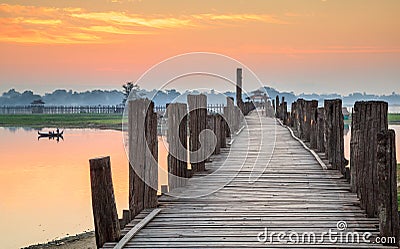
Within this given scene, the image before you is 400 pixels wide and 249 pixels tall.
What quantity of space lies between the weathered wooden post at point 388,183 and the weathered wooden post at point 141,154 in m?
2.96

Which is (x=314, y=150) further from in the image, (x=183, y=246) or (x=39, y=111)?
(x=39, y=111)

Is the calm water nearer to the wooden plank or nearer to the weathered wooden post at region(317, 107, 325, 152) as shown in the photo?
the weathered wooden post at region(317, 107, 325, 152)

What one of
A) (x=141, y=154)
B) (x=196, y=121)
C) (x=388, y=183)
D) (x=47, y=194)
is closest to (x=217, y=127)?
(x=196, y=121)

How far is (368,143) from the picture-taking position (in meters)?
7.35

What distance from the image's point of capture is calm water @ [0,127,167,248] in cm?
2162

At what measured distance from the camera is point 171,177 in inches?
374

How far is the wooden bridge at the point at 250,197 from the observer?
6113 mm

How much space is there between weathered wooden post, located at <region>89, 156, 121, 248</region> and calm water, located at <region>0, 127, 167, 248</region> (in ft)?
25.4

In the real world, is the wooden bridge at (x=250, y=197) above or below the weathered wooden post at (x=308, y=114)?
below

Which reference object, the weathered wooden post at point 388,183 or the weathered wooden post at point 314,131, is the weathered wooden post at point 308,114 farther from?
the weathered wooden post at point 388,183

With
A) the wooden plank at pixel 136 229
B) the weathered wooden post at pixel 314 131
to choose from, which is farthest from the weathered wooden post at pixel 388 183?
the weathered wooden post at pixel 314 131

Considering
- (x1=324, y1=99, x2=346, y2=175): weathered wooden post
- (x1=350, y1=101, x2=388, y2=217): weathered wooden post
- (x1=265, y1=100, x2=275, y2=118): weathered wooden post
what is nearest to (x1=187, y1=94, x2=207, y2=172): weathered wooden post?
(x1=324, y1=99, x2=346, y2=175): weathered wooden post

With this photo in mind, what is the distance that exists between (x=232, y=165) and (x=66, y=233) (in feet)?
34.4

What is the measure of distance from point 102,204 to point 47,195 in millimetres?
22428
